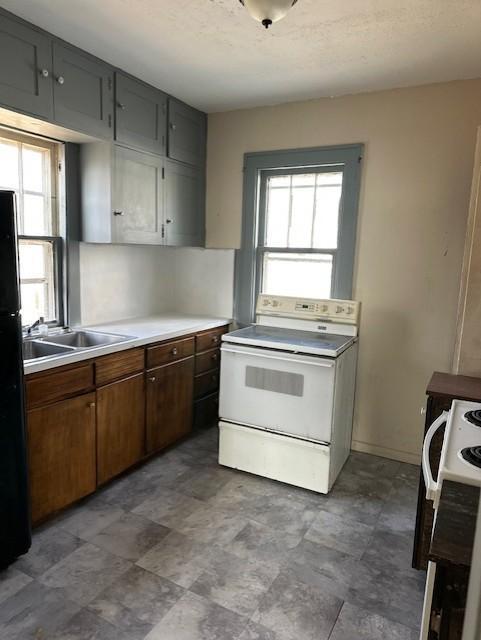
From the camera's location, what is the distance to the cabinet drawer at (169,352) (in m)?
2.76

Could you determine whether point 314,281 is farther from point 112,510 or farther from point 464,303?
Answer: point 112,510

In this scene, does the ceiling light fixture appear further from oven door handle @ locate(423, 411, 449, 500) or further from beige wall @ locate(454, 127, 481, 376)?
oven door handle @ locate(423, 411, 449, 500)

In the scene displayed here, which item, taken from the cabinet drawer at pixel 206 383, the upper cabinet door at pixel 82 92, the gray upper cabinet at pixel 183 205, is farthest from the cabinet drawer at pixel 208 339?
the upper cabinet door at pixel 82 92

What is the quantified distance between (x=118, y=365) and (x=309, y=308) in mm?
1392

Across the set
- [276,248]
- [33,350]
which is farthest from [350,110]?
[33,350]

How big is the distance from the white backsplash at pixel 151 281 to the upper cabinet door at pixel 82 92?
30.9 inches

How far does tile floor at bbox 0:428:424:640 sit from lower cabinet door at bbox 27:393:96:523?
141mm

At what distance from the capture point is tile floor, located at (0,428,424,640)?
1653 mm

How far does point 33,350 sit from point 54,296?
0.46 m

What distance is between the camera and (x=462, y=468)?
115 cm

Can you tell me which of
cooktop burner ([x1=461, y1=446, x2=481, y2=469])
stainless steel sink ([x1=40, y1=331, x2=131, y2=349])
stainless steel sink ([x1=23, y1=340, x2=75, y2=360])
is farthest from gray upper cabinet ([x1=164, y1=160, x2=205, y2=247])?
cooktop burner ([x1=461, y1=446, x2=481, y2=469])

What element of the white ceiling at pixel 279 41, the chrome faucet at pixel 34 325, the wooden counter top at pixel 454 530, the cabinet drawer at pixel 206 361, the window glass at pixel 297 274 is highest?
the white ceiling at pixel 279 41

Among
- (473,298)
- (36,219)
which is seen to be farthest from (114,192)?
(473,298)

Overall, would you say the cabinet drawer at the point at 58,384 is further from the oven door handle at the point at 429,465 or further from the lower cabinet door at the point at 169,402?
the oven door handle at the point at 429,465
